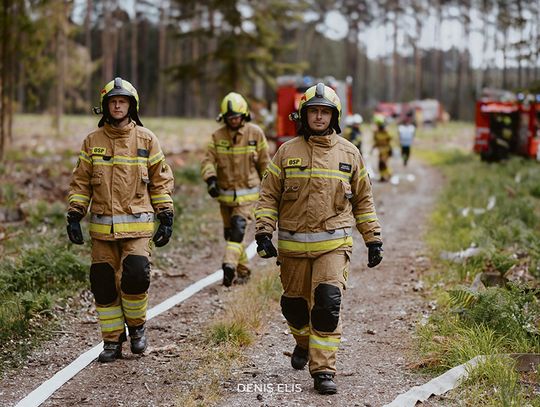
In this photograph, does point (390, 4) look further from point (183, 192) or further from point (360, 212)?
point (360, 212)

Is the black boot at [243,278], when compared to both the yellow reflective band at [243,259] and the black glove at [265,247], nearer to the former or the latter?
the yellow reflective band at [243,259]

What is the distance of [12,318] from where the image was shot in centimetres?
663

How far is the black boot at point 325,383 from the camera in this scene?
529 cm

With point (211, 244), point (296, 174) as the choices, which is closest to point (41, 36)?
point (211, 244)

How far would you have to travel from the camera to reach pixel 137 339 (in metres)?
6.23

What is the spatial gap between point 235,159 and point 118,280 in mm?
3002

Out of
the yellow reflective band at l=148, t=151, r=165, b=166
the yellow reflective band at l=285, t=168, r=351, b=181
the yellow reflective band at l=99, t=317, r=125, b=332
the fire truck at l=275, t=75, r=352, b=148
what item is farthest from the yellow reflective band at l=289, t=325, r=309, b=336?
the fire truck at l=275, t=75, r=352, b=148

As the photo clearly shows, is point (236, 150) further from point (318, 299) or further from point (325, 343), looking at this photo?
point (325, 343)

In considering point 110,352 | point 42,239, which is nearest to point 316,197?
point 110,352

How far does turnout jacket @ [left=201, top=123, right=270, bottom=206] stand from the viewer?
8.69m

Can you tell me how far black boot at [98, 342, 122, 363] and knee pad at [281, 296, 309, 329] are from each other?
1513mm

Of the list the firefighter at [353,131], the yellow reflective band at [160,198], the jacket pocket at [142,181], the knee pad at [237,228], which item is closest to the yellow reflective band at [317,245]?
the yellow reflective band at [160,198]

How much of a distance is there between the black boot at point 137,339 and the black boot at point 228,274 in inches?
93.0

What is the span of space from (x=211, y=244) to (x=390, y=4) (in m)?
49.7
